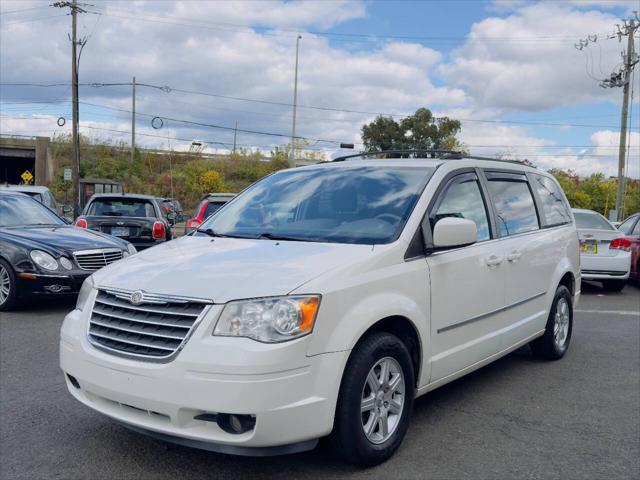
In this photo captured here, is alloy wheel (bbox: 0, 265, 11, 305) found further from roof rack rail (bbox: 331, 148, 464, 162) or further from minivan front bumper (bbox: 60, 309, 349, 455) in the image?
minivan front bumper (bbox: 60, 309, 349, 455)

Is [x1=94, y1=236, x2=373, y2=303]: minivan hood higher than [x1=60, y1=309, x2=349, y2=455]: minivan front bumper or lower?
higher

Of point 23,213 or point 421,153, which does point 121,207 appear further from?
point 421,153

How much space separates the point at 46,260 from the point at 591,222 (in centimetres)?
950

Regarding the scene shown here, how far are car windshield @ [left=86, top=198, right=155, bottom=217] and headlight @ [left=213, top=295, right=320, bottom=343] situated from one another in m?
9.05

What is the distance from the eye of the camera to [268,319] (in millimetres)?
3189

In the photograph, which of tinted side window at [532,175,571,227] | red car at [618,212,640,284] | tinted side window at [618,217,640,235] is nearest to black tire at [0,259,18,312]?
tinted side window at [532,175,571,227]

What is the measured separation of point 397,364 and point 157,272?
1479 mm

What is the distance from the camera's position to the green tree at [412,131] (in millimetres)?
55594

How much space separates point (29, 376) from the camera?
17.6 feet

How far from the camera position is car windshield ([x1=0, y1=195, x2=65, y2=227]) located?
920cm

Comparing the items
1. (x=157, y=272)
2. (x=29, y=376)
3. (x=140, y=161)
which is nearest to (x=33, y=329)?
(x=29, y=376)

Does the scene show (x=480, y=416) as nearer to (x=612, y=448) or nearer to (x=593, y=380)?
(x=612, y=448)

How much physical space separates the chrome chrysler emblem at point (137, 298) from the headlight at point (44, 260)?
5.22m

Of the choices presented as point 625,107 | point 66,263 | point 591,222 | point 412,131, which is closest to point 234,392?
point 66,263
